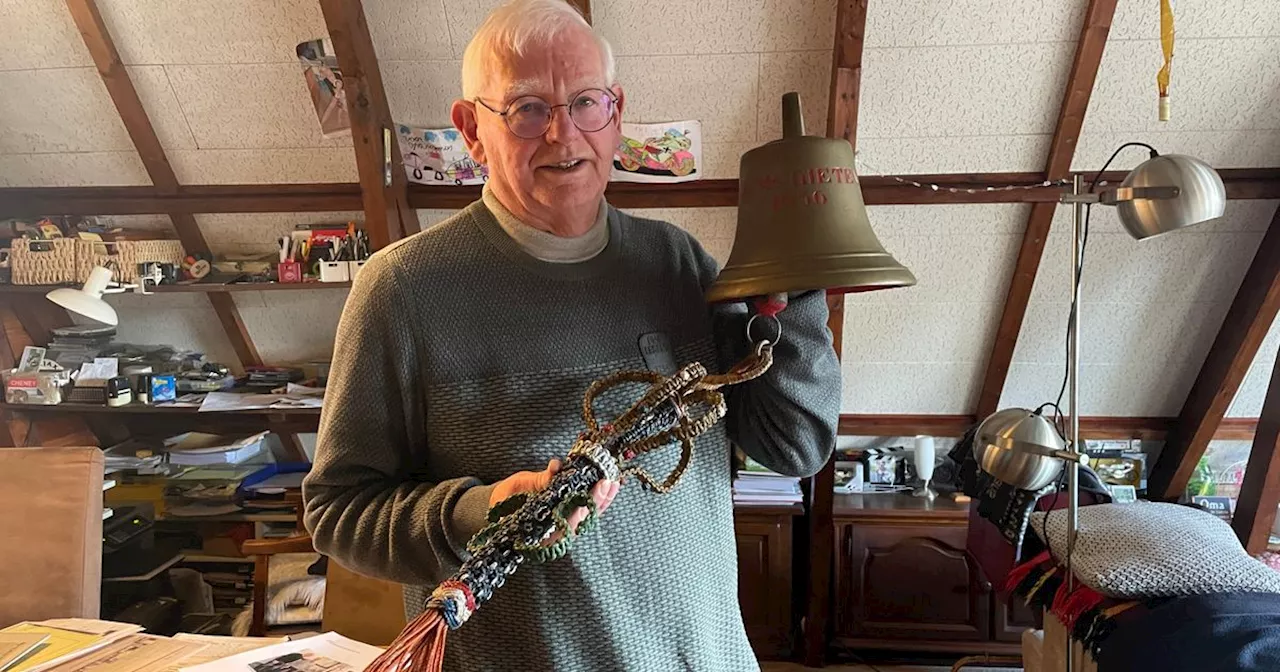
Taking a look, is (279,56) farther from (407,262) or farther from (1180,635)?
(1180,635)

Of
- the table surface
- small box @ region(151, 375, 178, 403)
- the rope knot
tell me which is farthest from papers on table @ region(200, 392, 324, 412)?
the rope knot

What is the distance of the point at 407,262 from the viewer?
873 millimetres

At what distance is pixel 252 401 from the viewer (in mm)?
2648

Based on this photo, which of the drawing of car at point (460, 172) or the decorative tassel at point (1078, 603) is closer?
the decorative tassel at point (1078, 603)

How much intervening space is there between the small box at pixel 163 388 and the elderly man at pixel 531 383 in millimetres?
2188

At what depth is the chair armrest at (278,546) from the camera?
2133mm

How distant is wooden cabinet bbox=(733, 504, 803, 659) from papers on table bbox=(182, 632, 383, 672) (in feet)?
5.09

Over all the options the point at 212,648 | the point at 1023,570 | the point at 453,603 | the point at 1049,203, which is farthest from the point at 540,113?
the point at 1049,203

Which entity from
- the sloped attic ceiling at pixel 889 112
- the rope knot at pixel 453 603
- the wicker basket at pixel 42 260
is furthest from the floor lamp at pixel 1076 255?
the wicker basket at pixel 42 260

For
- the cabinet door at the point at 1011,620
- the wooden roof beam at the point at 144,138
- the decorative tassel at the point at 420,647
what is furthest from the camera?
the cabinet door at the point at 1011,620

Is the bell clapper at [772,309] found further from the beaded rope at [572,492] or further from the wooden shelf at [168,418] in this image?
the wooden shelf at [168,418]

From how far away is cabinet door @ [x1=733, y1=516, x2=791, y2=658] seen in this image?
104 inches

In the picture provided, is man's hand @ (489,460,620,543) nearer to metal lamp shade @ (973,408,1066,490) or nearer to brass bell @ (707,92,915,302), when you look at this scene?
brass bell @ (707,92,915,302)

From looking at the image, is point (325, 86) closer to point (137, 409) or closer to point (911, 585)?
point (137, 409)
